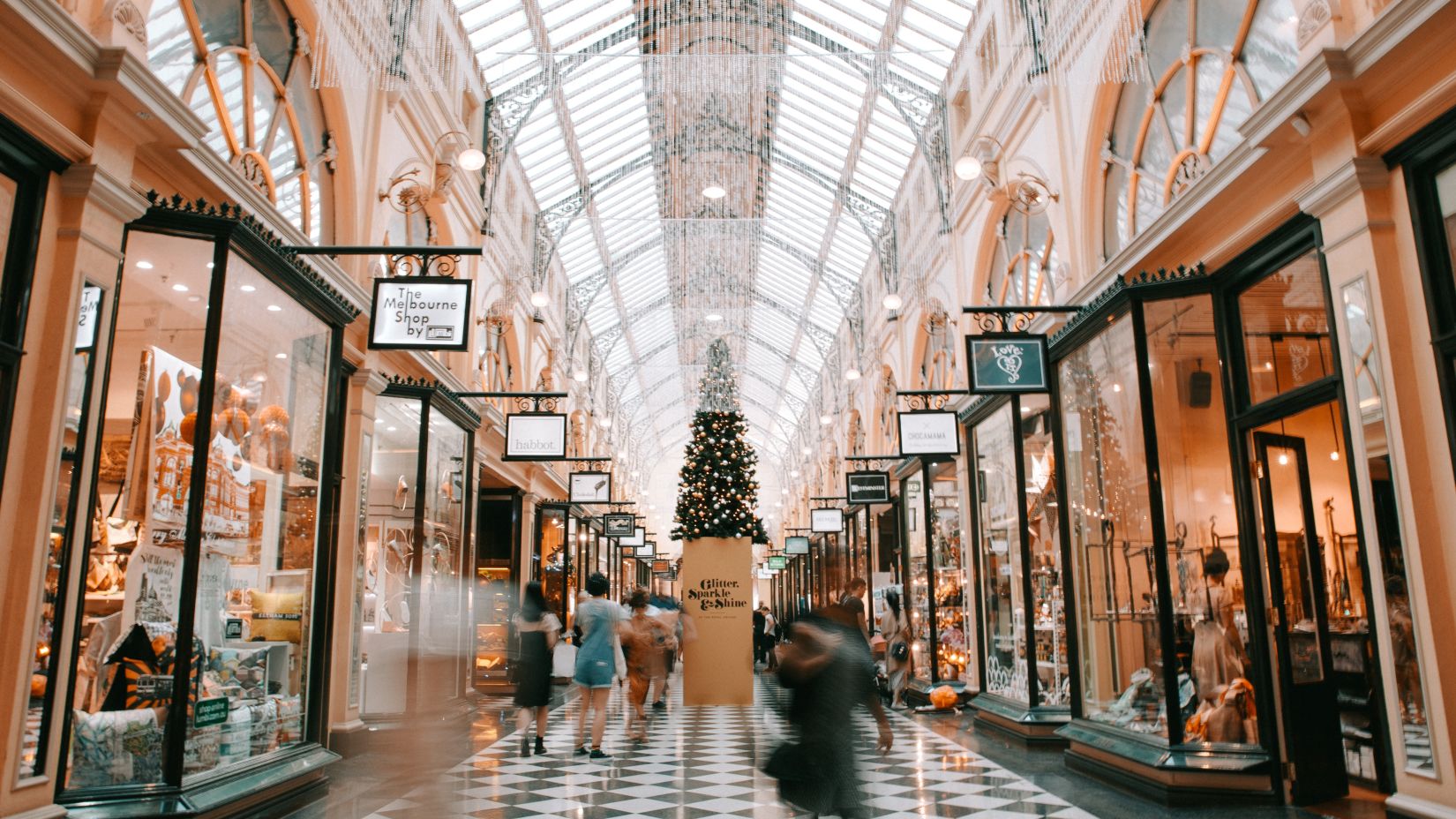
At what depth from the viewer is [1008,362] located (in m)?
7.50

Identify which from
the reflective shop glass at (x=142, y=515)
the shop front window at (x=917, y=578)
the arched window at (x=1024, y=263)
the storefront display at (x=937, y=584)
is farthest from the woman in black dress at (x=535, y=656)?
the shop front window at (x=917, y=578)

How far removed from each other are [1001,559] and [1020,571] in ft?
2.41

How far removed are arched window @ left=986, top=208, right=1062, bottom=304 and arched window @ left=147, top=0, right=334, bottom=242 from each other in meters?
6.45

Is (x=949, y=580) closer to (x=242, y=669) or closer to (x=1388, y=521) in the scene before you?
(x=1388, y=521)

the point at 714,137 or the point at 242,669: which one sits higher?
the point at 714,137

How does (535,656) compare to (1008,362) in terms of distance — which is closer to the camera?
(1008,362)

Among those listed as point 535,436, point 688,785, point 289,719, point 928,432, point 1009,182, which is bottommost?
point 688,785

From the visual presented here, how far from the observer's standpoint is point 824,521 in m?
20.4

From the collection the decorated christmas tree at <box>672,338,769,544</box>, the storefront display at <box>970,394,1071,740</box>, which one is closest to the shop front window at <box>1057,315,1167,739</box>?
the storefront display at <box>970,394,1071,740</box>

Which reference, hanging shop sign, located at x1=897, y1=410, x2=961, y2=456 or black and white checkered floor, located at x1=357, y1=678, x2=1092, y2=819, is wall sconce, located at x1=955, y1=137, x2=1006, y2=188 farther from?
black and white checkered floor, located at x1=357, y1=678, x2=1092, y2=819

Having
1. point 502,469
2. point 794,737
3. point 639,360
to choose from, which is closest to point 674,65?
point 502,469

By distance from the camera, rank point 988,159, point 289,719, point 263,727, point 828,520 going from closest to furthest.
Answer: point 263,727
point 289,719
point 988,159
point 828,520

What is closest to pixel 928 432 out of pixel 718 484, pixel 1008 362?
pixel 1008 362

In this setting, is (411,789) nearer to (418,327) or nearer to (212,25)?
(418,327)
